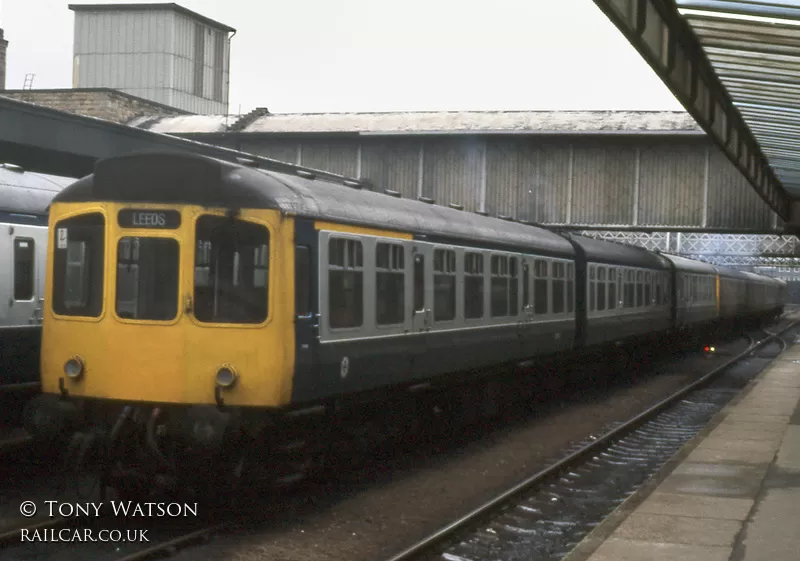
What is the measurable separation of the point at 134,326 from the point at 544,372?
9.94 m

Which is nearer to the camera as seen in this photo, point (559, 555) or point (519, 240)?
point (559, 555)

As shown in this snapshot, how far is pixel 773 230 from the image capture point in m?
29.7

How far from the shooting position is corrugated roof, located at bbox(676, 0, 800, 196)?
10531 millimetres

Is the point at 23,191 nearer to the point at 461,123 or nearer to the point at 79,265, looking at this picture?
the point at 79,265

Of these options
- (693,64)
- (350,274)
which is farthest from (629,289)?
(350,274)

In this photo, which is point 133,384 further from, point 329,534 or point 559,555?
point 559,555

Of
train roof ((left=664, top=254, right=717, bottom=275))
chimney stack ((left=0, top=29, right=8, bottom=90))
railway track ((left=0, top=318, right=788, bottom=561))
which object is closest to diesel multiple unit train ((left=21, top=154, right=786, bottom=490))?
railway track ((left=0, top=318, right=788, bottom=561))

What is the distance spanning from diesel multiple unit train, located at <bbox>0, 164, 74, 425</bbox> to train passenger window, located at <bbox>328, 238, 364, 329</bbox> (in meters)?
3.69

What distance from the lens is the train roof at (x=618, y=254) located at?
19.8 m

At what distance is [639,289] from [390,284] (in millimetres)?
13483

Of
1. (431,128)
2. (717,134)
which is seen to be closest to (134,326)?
(717,134)

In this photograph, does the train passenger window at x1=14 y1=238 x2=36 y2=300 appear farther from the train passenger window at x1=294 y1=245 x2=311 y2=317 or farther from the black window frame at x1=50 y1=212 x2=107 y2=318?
the train passenger window at x1=294 y1=245 x2=311 y2=317

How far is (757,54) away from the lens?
40.0 ft

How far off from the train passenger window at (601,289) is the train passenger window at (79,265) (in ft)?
39.3
